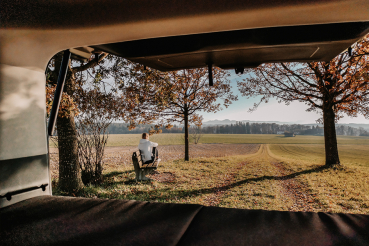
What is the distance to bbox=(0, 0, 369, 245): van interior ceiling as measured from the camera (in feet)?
2.65

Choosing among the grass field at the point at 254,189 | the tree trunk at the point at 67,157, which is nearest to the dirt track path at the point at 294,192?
the grass field at the point at 254,189

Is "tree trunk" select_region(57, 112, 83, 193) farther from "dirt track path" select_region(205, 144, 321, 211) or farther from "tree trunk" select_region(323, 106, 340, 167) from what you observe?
"tree trunk" select_region(323, 106, 340, 167)

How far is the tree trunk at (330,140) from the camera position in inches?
274

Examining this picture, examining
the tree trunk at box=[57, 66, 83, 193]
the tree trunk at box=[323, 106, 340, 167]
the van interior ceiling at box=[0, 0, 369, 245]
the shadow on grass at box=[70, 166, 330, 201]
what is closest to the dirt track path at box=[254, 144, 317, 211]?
the shadow on grass at box=[70, 166, 330, 201]

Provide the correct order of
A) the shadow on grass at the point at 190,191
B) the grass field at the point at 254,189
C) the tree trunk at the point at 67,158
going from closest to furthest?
1. the grass field at the point at 254,189
2. the tree trunk at the point at 67,158
3. the shadow on grass at the point at 190,191

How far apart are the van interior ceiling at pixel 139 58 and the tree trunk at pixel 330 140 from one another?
670 cm

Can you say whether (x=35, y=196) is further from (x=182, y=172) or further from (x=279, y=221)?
(x=182, y=172)

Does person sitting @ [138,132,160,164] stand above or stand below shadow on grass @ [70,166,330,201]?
above

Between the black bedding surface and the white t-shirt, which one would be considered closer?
the black bedding surface

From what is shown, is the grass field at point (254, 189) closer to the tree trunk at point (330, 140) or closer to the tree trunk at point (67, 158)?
the tree trunk at point (67, 158)

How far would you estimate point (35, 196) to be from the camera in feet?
4.43

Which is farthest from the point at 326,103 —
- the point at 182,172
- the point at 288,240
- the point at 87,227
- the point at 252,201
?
the point at 87,227

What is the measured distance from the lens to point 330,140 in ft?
22.8

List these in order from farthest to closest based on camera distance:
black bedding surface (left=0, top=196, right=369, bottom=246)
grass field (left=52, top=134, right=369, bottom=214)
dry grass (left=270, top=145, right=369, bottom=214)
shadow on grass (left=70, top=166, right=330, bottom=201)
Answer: shadow on grass (left=70, top=166, right=330, bottom=201) < grass field (left=52, top=134, right=369, bottom=214) < dry grass (left=270, top=145, right=369, bottom=214) < black bedding surface (left=0, top=196, right=369, bottom=246)
